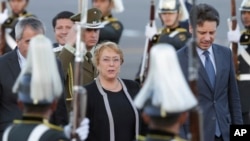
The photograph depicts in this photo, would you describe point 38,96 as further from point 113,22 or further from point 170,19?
point 113,22

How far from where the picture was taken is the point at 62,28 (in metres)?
14.3

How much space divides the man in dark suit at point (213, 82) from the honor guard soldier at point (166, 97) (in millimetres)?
3280

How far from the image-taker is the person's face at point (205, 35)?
1134cm

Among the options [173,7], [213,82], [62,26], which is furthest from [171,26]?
[213,82]

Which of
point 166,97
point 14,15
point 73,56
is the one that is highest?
point 166,97

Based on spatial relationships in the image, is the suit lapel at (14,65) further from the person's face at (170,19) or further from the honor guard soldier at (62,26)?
the person's face at (170,19)

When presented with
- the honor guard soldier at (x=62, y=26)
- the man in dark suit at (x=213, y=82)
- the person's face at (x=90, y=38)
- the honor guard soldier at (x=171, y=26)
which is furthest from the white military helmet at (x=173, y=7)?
the man in dark suit at (x=213, y=82)

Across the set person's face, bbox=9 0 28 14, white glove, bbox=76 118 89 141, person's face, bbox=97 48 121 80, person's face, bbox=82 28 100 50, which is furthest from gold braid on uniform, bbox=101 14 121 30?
white glove, bbox=76 118 89 141

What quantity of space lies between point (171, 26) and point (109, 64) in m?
4.59

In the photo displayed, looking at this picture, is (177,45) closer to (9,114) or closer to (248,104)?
(248,104)

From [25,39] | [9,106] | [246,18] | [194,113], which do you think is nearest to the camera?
[194,113]

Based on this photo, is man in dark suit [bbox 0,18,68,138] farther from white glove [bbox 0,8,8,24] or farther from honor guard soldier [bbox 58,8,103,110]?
white glove [bbox 0,8,8,24]

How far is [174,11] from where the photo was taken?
1538 centimetres

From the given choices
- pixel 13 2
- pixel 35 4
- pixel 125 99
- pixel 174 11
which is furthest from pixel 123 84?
pixel 35 4
